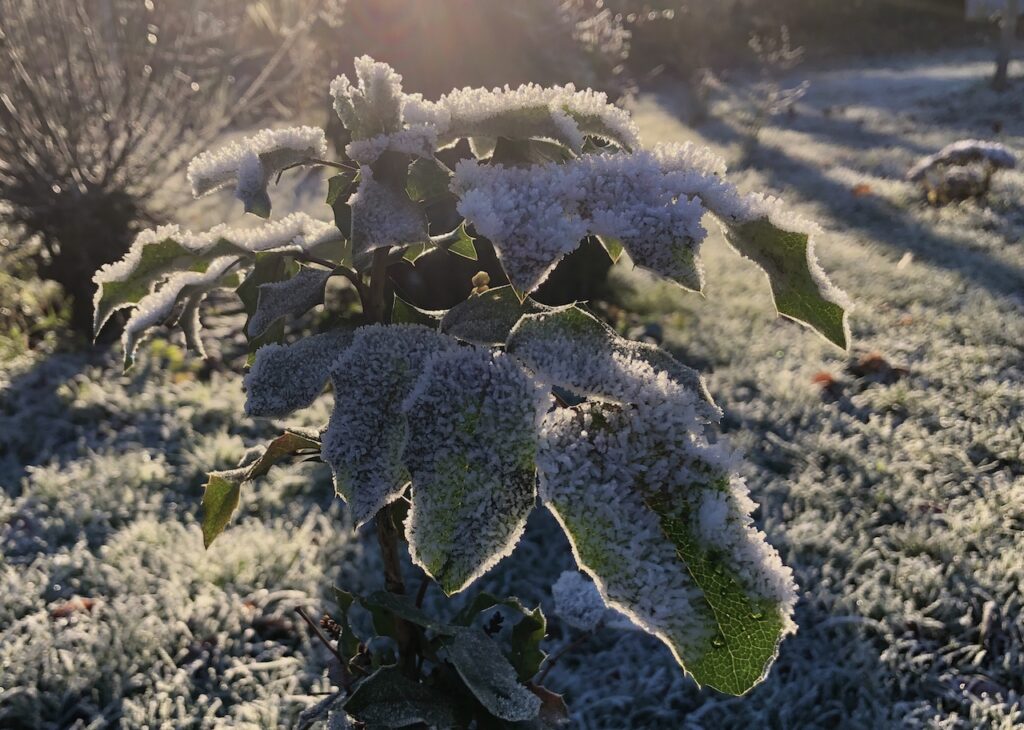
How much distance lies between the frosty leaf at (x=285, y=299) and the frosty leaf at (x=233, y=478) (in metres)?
0.22

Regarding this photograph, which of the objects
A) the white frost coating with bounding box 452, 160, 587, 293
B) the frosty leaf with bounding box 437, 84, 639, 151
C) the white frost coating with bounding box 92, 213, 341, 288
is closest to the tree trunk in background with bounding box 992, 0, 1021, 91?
the frosty leaf with bounding box 437, 84, 639, 151

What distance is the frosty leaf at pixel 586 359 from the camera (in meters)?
0.75

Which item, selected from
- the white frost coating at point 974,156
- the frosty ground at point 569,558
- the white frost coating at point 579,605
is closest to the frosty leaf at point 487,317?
the white frost coating at point 579,605

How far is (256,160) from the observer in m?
0.89

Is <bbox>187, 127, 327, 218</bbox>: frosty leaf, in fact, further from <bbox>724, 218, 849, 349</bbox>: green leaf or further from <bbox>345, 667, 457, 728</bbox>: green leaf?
<bbox>345, 667, 457, 728</bbox>: green leaf

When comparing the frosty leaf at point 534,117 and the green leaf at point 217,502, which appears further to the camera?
the green leaf at point 217,502

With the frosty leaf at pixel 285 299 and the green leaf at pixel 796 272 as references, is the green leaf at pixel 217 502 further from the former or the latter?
the green leaf at pixel 796 272

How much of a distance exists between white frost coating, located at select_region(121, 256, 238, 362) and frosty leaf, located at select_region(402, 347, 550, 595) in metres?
0.41

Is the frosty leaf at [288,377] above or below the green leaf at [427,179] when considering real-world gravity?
below

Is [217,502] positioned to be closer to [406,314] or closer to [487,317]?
[406,314]

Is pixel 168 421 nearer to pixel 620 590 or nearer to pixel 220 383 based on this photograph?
pixel 220 383

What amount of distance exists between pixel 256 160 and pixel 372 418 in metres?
0.33

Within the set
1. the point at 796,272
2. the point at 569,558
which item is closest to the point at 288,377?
the point at 796,272

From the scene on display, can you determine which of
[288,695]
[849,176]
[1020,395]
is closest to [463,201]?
[288,695]
